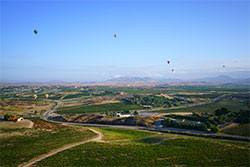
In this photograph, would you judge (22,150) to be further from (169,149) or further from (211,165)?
(211,165)

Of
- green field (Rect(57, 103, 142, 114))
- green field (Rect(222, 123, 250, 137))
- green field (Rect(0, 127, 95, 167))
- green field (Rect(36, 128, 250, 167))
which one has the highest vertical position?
green field (Rect(36, 128, 250, 167))

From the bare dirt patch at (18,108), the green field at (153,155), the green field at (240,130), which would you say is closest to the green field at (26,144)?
the green field at (153,155)

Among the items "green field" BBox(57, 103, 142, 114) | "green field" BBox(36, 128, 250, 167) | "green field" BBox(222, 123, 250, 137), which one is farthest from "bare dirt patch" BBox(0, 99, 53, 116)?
"green field" BBox(222, 123, 250, 137)

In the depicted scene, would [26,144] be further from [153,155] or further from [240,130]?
[240,130]

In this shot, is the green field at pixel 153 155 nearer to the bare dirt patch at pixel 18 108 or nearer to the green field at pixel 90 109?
the green field at pixel 90 109

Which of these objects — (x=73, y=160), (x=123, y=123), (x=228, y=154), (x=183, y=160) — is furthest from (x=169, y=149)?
(x=123, y=123)

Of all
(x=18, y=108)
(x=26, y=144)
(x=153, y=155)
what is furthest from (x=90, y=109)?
(x=153, y=155)

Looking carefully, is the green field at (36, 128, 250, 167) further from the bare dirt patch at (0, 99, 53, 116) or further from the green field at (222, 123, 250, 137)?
the bare dirt patch at (0, 99, 53, 116)
